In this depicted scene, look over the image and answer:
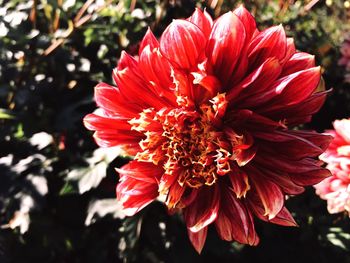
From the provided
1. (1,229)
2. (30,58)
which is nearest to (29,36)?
(30,58)

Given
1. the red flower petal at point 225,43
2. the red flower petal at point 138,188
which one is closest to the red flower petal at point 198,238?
the red flower petal at point 138,188

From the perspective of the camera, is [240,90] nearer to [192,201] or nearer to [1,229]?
[192,201]

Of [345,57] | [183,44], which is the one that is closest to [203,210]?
[183,44]

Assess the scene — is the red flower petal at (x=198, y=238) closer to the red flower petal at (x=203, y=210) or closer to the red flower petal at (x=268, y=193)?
the red flower petal at (x=203, y=210)

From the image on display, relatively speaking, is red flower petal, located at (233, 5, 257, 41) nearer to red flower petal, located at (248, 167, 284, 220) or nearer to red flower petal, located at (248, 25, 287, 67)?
red flower petal, located at (248, 25, 287, 67)

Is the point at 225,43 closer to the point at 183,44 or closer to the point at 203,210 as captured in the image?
the point at 183,44
